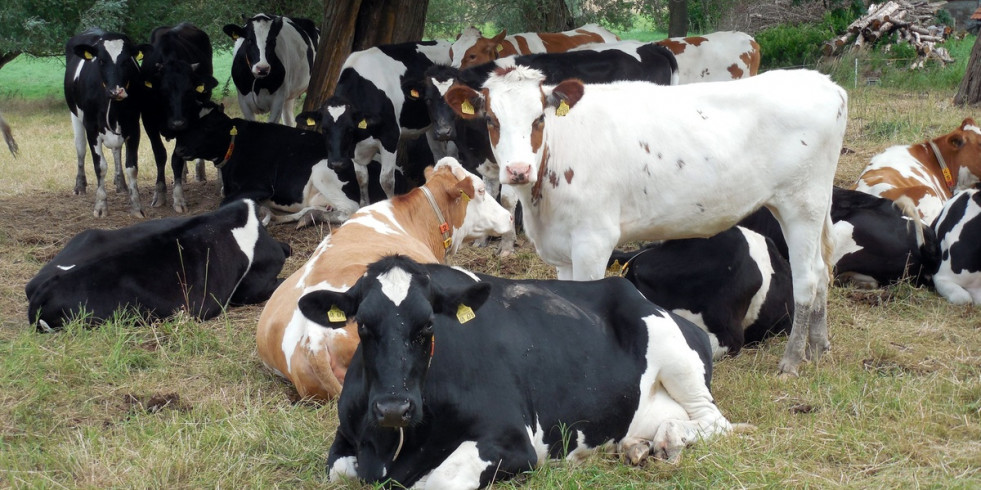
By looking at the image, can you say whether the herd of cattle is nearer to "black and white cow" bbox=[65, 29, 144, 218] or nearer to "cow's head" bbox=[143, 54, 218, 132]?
"black and white cow" bbox=[65, 29, 144, 218]

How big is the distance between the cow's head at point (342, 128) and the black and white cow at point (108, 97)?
7.45ft

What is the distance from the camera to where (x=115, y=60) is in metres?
10.8

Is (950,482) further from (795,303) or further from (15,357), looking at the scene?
(15,357)

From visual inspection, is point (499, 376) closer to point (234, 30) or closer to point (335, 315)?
point (335, 315)

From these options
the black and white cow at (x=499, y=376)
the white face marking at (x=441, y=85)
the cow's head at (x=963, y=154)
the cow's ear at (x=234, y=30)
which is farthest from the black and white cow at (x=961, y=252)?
the cow's ear at (x=234, y=30)

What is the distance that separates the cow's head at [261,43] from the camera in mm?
12859

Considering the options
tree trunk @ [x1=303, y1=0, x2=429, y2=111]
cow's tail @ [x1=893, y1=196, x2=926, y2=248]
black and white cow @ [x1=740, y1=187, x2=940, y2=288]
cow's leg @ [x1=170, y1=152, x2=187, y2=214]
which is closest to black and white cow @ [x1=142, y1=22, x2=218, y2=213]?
cow's leg @ [x1=170, y1=152, x2=187, y2=214]

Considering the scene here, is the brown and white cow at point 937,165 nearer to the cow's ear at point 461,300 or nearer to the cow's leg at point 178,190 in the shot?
the cow's ear at point 461,300

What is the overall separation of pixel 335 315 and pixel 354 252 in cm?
201

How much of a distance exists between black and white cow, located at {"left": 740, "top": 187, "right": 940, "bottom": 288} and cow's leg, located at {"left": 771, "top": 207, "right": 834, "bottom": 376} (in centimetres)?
149

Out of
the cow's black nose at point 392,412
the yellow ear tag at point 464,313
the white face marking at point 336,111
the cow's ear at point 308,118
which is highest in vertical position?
the yellow ear tag at point 464,313

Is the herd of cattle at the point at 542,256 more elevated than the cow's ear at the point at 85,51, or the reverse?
the cow's ear at the point at 85,51

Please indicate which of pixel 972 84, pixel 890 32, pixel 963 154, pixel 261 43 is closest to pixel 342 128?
pixel 261 43

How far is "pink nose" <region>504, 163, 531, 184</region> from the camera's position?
5789 mm
